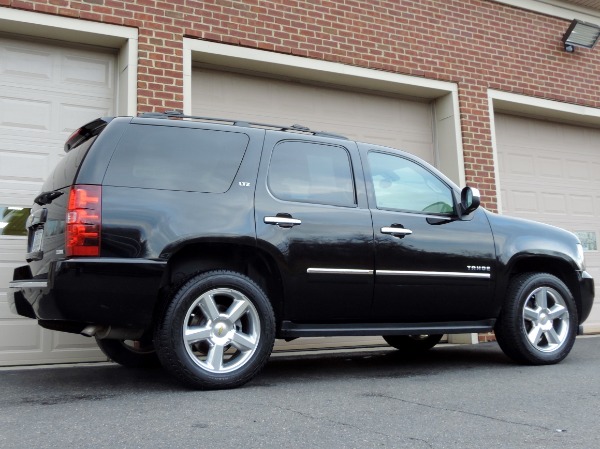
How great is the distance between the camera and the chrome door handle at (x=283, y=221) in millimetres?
4590

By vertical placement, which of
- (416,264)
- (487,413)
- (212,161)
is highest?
(212,161)

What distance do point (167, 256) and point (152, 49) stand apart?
3576 mm

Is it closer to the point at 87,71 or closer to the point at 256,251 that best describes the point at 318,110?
the point at 87,71

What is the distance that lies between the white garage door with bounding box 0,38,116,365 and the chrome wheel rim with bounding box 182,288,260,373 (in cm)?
267

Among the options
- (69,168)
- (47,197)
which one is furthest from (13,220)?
(69,168)

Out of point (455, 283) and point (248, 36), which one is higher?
point (248, 36)

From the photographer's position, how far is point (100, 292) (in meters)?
4.05

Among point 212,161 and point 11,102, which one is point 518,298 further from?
point 11,102

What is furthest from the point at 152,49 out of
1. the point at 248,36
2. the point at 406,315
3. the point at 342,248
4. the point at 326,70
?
the point at 406,315

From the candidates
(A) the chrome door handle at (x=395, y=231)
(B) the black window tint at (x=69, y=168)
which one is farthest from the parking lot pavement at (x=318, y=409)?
(B) the black window tint at (x=69, y=168)

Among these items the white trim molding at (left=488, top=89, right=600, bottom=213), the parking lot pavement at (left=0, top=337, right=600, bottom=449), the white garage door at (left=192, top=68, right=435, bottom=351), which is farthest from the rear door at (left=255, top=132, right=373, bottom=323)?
the white trim molding at (left=488, top=89, right=600, bottom=213)

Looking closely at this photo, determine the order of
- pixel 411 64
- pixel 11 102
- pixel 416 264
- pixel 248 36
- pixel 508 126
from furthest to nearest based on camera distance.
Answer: pixel 508 126, pixel 411 64, pixel 248 36, pixel 11 102, pixel 416 264

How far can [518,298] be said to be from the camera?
18.1 ft

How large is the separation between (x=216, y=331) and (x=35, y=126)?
3.63 m
